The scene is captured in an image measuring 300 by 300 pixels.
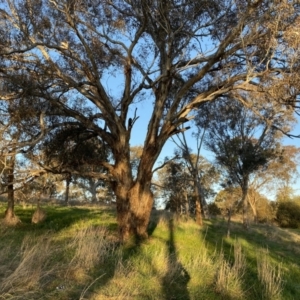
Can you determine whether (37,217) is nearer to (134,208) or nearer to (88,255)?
(134,208)

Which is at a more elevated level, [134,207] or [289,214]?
[289,214]

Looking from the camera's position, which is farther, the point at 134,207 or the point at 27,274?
the point at 134,207

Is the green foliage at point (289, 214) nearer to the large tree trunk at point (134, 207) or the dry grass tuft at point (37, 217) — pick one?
the dry grass tuft at point (37, 217)

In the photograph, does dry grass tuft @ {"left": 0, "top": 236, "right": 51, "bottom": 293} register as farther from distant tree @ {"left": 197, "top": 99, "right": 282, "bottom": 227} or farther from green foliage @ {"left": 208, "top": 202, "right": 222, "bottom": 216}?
green foliage @ {"left": 208, "top": 202, "right": 222, "bottom": 216}

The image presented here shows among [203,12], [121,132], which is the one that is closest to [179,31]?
[203,12]

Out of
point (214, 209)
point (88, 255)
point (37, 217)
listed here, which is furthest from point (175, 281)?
point (214, 209)

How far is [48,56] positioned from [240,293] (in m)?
7.83

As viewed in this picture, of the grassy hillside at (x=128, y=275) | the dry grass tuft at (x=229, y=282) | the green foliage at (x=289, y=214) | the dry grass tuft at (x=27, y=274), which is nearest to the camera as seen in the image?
the dry grass tuft at (x=27, y=274)

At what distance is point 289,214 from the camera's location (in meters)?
34.9

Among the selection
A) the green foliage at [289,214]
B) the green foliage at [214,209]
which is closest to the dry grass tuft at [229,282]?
the green foliage at [289,214]

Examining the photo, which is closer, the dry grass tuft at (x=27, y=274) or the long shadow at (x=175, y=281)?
the dry grass tuft at (x=27, y=274)

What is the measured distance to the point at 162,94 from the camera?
1174 cm

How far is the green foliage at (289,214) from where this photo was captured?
34.1m

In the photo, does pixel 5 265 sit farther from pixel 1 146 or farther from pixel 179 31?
pixel 179 31
